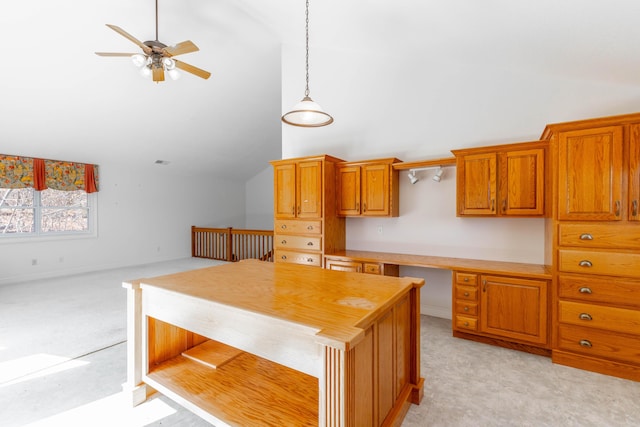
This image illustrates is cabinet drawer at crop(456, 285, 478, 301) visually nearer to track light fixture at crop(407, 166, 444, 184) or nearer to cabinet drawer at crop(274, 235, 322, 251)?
track light fixture at crop(407, 166, 444, 184)

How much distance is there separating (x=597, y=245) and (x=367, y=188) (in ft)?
7.24

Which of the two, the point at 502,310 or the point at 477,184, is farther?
the point at 477,184

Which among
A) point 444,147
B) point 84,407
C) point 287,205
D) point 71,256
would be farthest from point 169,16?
point 71,256

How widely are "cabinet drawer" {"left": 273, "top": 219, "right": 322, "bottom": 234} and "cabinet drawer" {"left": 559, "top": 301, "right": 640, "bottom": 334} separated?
2.55 meters

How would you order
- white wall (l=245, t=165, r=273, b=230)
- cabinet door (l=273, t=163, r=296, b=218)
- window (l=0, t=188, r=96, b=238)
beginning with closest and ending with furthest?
cabinet door (l=273, t=163, r=296, b=218), window (l=0, t=188, r=96, b=238), white wall (l=245, t=165, r=273, b=230)

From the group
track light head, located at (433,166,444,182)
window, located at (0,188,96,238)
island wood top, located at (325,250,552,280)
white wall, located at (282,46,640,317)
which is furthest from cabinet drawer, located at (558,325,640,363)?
window, located at (0,188,96,238)

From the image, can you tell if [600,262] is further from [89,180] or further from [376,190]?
[89,180]

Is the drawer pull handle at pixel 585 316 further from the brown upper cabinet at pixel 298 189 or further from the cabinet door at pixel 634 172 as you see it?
the brown upper cabinet at pixel 298 189

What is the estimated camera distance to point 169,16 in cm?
356

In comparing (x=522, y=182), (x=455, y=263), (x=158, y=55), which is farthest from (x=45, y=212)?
(x=522, y=182)

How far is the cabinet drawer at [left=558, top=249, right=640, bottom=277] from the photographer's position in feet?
7.11

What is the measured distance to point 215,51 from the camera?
4.35 metres

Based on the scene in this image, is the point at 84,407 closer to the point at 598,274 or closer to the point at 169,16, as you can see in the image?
the point at 598,274

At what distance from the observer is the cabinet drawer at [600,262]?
85.4 inches
